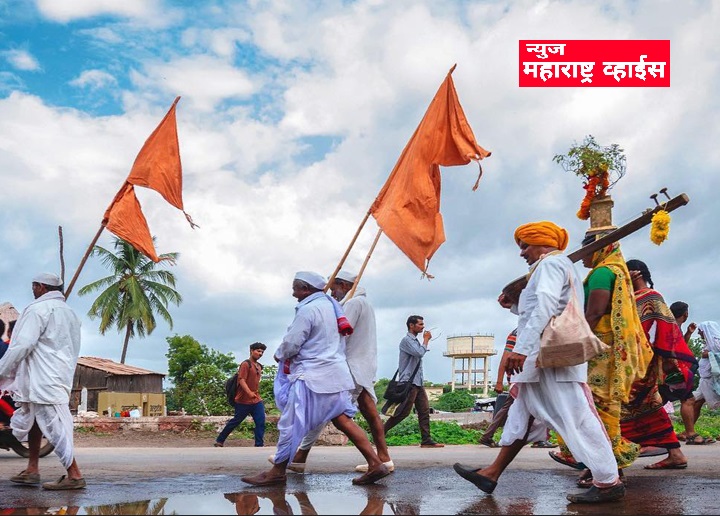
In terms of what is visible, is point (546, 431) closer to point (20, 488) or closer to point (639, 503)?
point (639, 503)

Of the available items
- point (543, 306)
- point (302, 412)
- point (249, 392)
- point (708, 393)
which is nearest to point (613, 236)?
point (543, 306)

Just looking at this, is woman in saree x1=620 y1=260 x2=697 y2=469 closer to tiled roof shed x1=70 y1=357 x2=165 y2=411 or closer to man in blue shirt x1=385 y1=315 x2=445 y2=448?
man in blue shirt x1=385 y1=315 x2=445 y2=448

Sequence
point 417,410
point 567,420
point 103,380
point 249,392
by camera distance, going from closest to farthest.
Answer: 1. point 567,420
2. point 417,410
3. point 249,392
4. point 103,380

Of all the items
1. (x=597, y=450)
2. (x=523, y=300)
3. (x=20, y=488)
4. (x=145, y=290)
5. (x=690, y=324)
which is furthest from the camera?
(x=145, y=290)

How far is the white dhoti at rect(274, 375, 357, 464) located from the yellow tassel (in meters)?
2.70

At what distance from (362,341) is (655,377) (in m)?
2.57

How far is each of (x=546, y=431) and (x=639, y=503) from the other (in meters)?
0.72

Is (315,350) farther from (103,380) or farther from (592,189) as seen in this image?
(103,380)

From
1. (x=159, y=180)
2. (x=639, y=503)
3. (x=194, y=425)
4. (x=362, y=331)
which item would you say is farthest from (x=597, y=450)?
(x=194, y=425)

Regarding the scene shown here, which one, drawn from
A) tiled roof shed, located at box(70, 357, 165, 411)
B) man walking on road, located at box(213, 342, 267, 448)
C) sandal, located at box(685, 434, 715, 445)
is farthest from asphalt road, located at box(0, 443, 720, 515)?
tiled roof shed, located at box(70, 357, 165, 411)

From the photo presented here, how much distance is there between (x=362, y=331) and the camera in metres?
7.38

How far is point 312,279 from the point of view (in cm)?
645

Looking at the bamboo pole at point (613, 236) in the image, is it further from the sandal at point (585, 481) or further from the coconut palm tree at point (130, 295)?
the coconut palm tree at point (130, 295)

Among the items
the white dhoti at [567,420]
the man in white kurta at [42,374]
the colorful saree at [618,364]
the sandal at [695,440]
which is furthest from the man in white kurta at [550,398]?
the sandal at [695,440]
